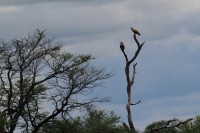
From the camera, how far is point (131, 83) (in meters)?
35.2

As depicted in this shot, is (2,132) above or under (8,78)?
under

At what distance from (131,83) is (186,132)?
15187 mm

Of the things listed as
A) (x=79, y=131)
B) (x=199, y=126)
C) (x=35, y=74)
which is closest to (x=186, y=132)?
(x=199, y=126)

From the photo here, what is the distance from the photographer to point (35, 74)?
40031 millimetres

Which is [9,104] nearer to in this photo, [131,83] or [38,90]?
Answer: [38,90]

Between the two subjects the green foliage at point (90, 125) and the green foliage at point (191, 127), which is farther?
the green foliage at point (191, 127)

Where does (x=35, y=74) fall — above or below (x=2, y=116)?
above

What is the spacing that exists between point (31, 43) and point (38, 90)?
3.04 metres

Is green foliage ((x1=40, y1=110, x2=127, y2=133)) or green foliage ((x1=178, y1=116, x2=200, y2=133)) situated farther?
green foliage ((x1=178, y1=116, x2=200, y2=133))

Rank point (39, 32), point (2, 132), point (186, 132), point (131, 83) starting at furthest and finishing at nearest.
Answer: point (186, 132), point (39, 32), point (2, 132), point (131, 83)

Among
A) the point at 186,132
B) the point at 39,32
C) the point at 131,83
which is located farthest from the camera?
the point at 186,132

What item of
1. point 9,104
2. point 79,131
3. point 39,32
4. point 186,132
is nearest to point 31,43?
point 39,32

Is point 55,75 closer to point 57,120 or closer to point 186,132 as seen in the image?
point 57,120

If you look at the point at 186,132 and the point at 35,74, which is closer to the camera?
the point at 35,74
